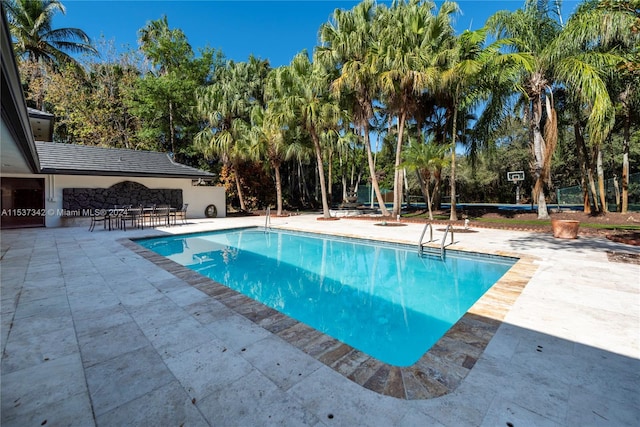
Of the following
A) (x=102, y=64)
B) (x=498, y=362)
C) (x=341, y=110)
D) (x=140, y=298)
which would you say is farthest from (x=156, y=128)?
(x=498, y=362)

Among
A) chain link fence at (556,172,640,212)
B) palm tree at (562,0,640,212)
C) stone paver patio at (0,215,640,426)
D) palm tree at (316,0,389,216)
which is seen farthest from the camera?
chain link fence at (556,172,640,212)

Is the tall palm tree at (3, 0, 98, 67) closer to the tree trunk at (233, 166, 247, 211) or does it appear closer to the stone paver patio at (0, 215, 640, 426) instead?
the tree trunk at (233, 166, 247, 211)

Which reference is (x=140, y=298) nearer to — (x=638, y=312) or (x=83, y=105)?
(x=638, y=312)

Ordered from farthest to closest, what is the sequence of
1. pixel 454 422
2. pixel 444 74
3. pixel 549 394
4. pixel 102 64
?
pixel 102 64, pixel 444 74, pixel 549 394, pixel 454 422

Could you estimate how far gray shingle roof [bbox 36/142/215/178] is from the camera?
11672 millimetres

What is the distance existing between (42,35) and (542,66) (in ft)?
93.0

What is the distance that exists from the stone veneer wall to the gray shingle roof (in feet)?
3.00

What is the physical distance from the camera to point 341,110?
14273 mm

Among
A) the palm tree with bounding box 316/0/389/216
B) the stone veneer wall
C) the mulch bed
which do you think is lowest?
the mulch bed

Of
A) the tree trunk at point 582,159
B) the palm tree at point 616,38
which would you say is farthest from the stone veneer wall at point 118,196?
the tree trunk at point 582,159

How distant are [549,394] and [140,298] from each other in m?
Answer: 4.25

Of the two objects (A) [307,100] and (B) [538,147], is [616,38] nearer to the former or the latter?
(B) [538,147]

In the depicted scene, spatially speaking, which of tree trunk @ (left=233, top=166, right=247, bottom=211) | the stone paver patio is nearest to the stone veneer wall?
tree trunk @ (left=233, top=166, right=247, bottom=211)

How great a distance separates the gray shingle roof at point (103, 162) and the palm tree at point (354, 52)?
879 cm
